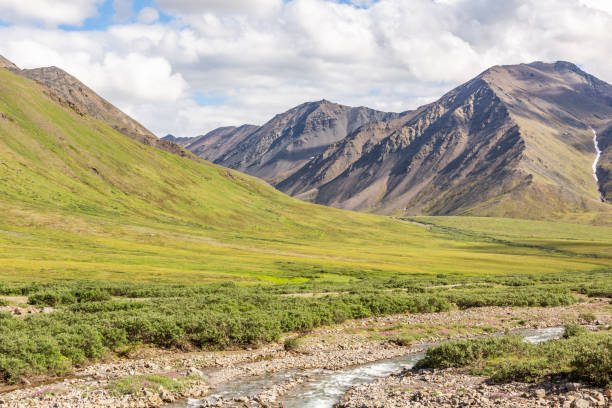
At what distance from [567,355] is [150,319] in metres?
28.6

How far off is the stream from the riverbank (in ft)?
1.23

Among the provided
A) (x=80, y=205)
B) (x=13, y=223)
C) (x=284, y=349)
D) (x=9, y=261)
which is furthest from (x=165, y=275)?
(x=80, y=205)

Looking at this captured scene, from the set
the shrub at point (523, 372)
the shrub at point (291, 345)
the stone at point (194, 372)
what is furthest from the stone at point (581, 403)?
the shrub at point (291, 345)

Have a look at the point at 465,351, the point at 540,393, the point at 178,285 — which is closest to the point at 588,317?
the point at 465,351

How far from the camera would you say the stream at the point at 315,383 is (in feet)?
82.6

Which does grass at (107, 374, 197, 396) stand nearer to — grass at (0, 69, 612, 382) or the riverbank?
the riverbank

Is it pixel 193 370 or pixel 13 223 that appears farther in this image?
pixel 13 223

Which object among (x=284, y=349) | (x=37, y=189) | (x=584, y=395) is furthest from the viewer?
(x=37, y=189)

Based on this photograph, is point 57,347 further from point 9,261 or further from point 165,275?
point 9,261

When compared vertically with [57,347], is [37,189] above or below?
above

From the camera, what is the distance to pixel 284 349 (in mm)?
37156

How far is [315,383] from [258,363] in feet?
19.2

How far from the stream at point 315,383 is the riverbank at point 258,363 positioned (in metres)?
0.37

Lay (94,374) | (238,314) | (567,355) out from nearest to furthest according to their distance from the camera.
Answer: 1. (567,355)
2. (94,374)
3. (238,314)
